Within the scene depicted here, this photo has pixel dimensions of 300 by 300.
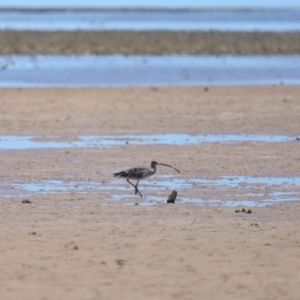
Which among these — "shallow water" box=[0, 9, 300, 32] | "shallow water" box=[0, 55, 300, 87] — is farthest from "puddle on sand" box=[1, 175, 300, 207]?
"shallow water" box=[0, 9, 300, 32]

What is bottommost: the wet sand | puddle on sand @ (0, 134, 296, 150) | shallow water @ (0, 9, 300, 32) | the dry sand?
the dry sand

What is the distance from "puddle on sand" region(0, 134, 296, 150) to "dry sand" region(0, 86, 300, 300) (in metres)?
0.42

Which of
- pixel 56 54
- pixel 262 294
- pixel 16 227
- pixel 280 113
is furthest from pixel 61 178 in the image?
pixel 56 54

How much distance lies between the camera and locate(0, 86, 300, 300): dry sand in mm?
7859

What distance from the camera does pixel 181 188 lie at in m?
12.7

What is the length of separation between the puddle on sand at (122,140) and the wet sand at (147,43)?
1063 inches

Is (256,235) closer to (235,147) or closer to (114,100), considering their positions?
(235,147)

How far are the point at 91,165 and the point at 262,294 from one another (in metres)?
7.18

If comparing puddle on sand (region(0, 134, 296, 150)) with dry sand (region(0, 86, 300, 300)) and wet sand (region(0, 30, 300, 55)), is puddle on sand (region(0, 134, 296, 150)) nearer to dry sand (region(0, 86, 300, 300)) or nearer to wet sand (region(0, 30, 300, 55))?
dry sand (region(0, 86, 300, 300))

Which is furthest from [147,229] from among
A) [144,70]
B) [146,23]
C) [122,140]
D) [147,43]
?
A: [146,23]

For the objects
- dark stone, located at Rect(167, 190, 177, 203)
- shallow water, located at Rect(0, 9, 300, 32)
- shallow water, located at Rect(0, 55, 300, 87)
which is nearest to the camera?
dark stone, located at Rect(167, 190, 177, 203)

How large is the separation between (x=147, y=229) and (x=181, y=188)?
8.90 feet

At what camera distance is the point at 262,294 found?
762 cm

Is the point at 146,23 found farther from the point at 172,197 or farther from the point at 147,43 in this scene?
the point at 172,197
